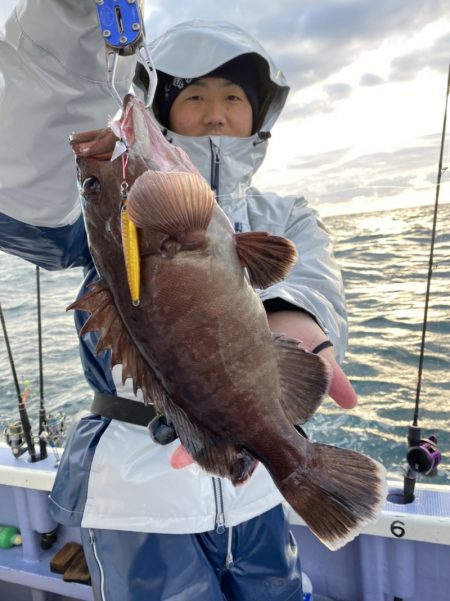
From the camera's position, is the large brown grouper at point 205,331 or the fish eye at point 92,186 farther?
the fish eye at point 92,186

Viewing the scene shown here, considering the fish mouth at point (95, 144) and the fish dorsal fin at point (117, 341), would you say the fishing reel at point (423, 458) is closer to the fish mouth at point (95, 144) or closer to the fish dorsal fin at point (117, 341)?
the fish dorsal fin at point (117, 341)

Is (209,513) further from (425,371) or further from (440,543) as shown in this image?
(425,371)

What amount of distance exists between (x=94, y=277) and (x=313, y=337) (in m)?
1.11

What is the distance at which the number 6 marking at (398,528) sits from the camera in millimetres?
2707

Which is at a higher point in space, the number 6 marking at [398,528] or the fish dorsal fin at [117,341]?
the fish dorsal fin at [117,341]

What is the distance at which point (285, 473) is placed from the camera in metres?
1.32

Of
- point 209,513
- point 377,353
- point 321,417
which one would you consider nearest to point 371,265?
point 377,353

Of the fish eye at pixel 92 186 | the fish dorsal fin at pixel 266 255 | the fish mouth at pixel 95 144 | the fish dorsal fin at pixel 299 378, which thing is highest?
the fish mouth at pixel 95 144

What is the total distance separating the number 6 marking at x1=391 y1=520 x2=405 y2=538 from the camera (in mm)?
2707

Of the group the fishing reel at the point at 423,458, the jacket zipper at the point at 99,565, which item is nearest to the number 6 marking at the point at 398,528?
the fishing reel at the point at 423,458

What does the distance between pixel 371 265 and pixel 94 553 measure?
10.7 m

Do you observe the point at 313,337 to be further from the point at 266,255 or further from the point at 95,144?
the point at 95,144

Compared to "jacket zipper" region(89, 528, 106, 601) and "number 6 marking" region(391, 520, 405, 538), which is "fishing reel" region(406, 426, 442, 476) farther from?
"jacket zipper" region(89, 528, 106, 601)

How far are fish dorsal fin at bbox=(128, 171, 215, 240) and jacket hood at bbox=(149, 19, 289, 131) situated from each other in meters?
1.35
